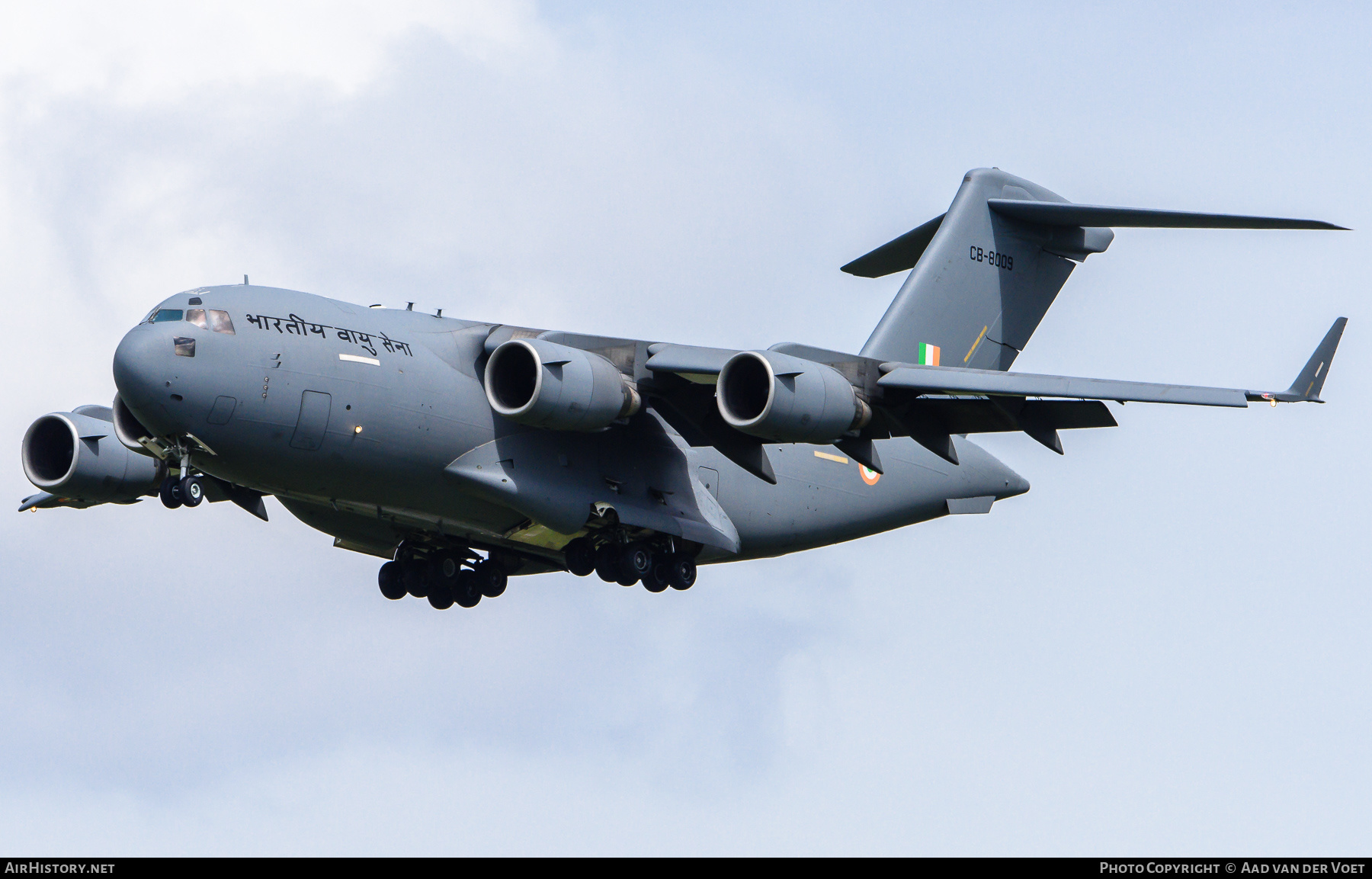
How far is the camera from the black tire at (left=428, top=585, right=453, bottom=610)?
16484 mm

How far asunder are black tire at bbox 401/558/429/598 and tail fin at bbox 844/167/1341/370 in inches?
180

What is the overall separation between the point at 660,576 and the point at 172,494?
4.15 m

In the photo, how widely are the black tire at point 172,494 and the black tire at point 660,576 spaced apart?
4.03 meters

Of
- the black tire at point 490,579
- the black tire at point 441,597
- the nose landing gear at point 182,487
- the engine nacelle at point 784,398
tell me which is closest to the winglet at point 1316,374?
the engine nacelle at point 784,398

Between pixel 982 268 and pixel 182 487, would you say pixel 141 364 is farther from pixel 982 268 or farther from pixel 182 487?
pixel 982 268

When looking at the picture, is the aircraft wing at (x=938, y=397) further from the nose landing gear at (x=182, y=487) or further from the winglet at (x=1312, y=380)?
the nose landing gear at (x=182, y=487)

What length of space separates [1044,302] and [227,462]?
28.5 ft

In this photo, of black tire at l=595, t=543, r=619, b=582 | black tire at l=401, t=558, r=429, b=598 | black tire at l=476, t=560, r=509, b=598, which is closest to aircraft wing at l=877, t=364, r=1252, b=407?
black tire at l=595, t=543, r=619, b=582

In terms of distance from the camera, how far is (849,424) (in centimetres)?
1434

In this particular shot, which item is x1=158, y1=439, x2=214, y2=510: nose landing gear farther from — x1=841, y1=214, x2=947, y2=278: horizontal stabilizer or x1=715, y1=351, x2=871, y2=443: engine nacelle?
x1=841, y1=214, x2=947, y2=278: horizontal stabilizer

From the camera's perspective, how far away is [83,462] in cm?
1589

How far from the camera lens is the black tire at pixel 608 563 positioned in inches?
602

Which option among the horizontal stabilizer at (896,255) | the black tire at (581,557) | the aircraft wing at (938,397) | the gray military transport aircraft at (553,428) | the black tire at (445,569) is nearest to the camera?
the gray military transport aircraft at (553,428)
